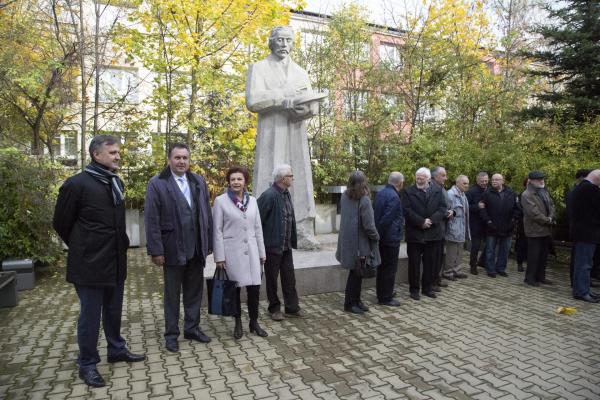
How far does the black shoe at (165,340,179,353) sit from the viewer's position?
4.36 meters

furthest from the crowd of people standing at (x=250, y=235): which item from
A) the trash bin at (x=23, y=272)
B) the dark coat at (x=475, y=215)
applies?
the trash bin at (x=23, y=272)

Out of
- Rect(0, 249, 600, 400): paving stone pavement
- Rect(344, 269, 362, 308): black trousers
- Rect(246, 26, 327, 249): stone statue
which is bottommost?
Rect(0, 249, 600, 400): paving stone pavement

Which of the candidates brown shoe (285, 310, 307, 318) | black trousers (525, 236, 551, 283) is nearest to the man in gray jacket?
black trousers (525, 236, 551, 283)

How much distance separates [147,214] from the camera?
4117mm

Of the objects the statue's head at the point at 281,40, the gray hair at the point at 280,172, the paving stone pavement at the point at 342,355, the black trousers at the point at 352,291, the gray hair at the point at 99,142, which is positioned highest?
the statue's head at the point at 281,40

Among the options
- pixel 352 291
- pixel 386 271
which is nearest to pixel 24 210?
pixel 352 291

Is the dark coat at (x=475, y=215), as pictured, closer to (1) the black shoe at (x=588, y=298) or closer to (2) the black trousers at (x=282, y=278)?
(1) the black shoe at (x=588, y=298)

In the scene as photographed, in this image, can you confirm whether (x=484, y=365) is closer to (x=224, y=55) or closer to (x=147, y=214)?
(x=147, y=214)

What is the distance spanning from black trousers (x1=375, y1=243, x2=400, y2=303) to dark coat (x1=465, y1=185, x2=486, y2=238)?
309cm

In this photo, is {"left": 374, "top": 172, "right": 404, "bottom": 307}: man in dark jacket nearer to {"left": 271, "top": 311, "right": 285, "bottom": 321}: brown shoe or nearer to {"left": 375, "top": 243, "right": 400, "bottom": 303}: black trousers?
{"left": 375, "top": 243, "right": 400, "bottom": 303}: black trousers

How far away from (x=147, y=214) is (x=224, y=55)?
Answer: 360 inches

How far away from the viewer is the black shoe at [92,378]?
360cm

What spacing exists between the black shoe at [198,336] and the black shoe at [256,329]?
498 millimetres

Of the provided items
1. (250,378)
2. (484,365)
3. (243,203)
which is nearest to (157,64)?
(243,203)
